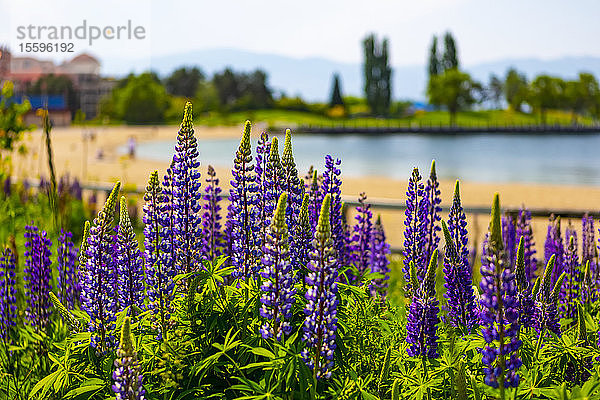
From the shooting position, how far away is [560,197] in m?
24.8

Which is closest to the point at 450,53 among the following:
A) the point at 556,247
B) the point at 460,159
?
the point at 460,159

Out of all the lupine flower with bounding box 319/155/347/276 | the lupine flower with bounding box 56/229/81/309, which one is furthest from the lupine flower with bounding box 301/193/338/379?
the lupine flower with bounding box 56/229/81/309

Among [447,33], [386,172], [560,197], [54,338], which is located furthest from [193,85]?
[54,338]

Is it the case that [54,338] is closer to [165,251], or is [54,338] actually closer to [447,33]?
[165,251]

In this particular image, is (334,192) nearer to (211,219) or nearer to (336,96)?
(211,219)

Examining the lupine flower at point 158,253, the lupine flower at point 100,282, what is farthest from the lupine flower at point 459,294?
the lupine flower at point 100,282

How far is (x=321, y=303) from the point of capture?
2.60 meters

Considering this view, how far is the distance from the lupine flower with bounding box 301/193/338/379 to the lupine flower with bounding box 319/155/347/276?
3.89 feet

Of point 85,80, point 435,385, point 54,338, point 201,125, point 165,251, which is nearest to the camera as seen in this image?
point 435,385

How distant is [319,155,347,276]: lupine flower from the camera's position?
12.8 ft

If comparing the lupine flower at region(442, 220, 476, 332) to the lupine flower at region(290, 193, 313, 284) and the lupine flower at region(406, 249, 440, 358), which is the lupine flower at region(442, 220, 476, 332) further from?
the lupine flower at region(290, 193, 313, 284)

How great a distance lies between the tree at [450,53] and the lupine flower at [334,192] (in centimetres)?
13266

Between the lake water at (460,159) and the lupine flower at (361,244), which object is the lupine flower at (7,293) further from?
the lake water at (460,159)

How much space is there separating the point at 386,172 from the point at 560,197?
896 inches
